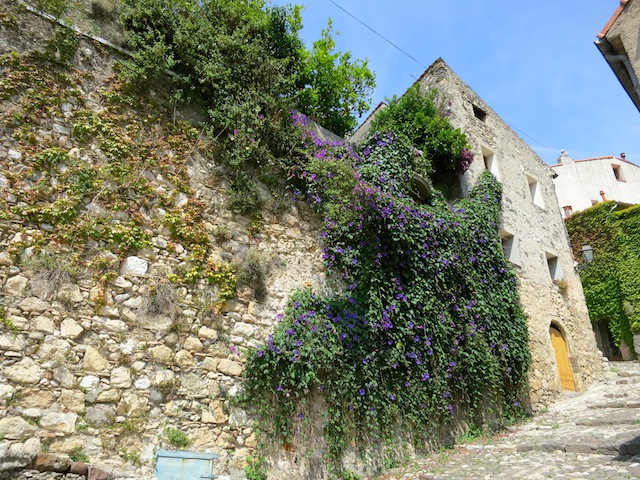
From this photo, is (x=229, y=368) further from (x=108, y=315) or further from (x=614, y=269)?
(x=614, y=269)

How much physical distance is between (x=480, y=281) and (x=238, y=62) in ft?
19.4

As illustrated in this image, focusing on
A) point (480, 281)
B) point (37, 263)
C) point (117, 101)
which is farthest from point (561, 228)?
point (37, 263)

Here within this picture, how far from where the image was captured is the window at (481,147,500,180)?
37.8 feet

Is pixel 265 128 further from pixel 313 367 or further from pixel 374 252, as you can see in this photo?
pixel 313 367

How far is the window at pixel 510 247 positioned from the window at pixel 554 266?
1868mm

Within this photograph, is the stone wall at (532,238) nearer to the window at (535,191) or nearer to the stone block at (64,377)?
the window at (535,191)

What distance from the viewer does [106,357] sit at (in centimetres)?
445

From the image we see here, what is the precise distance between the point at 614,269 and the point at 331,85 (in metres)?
11.9

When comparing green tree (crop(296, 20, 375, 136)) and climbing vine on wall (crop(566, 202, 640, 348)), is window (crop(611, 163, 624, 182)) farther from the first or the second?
green tree (crop(296, 20, 375, 136))

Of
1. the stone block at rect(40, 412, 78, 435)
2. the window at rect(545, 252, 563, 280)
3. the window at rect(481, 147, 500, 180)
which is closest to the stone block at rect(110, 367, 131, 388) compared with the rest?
the stone block at rect(40, 412, 78, 435)

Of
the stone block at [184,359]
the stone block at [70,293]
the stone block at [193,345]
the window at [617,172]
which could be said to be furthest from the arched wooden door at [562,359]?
the window at [617,172]

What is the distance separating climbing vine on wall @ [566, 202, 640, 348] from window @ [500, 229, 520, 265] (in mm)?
5666

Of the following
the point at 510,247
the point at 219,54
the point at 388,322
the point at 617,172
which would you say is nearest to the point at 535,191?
the point at 510,247

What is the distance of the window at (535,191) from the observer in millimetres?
12857
